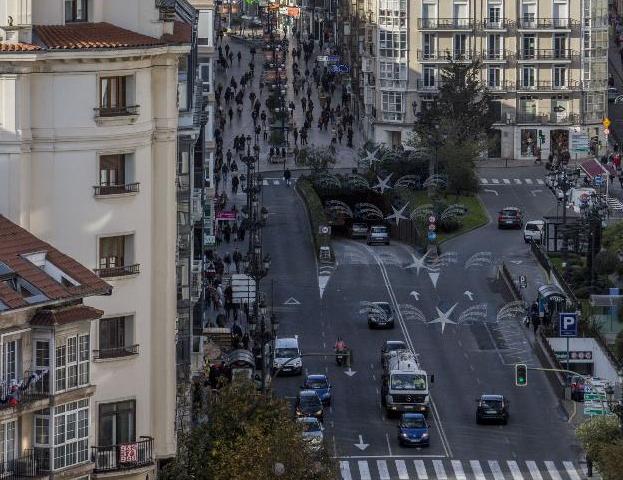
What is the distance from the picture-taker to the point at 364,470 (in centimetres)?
12069

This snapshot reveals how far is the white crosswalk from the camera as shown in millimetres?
119188

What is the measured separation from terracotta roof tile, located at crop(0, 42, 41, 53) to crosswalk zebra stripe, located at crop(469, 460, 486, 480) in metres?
48.5

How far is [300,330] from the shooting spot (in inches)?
5950

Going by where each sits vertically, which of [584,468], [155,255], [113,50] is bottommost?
[584,468]

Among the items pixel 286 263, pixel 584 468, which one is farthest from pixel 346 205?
pixel 584 468

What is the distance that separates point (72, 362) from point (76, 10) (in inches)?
438

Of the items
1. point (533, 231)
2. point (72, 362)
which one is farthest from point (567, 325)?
point (72, 362)

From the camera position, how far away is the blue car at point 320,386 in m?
133

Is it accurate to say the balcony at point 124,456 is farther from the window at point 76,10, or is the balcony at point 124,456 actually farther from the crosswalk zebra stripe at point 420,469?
the crosswalk zebra stripe at point 420,469

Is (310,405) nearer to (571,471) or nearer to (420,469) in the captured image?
(420,469)

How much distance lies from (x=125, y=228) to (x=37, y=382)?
992 cm

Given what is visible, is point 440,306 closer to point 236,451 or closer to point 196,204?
point 196,204

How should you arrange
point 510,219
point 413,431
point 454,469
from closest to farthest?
point 454,469, point 413,431, point 510,219

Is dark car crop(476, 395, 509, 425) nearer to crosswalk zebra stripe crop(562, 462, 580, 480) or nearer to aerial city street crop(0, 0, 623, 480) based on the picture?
aerial city street crop(0, 0, 623, 480)
